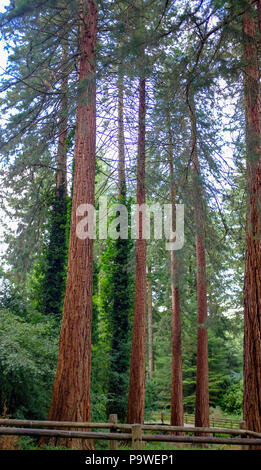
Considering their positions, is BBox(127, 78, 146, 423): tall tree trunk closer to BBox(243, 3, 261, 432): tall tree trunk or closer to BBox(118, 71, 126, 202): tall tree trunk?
BBox(118, 71, 126, 202): tall tree trunk

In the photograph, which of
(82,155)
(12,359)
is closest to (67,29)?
(82,155)

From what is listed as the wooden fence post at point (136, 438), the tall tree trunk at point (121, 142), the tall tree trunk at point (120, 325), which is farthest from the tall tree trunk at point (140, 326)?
the wooden fence post at point (136, 438)

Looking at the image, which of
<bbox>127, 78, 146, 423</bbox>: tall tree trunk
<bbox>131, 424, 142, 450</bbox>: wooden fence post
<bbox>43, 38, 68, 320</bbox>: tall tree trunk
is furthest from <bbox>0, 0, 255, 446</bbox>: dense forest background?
<bbox>131, 424, 142, 450</bbox>: wooden fence post

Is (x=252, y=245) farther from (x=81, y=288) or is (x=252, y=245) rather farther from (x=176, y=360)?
(x=176, y=360)

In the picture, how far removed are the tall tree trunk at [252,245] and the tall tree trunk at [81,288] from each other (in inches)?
108

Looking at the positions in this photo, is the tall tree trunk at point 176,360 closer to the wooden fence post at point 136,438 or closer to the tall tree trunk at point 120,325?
the tall tree trunk at point 120,325

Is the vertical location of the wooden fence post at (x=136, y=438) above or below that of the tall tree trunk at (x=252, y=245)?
below

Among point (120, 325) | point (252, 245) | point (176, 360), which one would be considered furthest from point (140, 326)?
point (252, 245)

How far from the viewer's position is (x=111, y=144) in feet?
39.1

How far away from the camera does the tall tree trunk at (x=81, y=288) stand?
681 centimetres

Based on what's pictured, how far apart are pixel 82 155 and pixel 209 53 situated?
328cm

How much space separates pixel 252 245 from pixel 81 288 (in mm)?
3098
